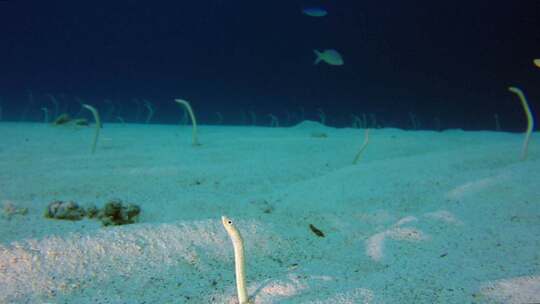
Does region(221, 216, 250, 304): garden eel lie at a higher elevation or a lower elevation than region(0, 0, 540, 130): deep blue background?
lower

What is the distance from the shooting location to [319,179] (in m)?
4.43

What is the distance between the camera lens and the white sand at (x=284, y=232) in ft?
6.58

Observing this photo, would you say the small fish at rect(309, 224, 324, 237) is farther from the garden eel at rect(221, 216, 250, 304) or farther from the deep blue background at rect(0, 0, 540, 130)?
the deep blue background at rect(0, 0, 540, 130)

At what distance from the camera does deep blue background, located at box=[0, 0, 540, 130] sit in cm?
1542

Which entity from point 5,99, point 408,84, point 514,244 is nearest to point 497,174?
point 514,244

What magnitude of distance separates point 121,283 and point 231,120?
781 inches

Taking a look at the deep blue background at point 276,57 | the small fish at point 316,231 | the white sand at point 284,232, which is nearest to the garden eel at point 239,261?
the white sand at point 284,232

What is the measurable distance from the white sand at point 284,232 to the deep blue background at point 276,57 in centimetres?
1164

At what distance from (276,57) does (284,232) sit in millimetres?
19553

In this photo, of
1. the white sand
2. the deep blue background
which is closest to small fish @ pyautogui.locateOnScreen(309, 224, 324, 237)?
the white sand

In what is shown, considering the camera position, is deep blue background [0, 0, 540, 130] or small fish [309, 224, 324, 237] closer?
small fish [309, 224, 324, 237]

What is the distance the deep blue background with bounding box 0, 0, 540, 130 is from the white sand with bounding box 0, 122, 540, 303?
11643 millimetres

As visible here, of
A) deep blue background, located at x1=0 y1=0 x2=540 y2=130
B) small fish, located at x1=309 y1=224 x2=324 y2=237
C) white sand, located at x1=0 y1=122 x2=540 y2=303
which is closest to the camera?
white sand, located at x1=0 y1=122 x2=540 y2=303

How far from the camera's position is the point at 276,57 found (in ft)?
71.3
